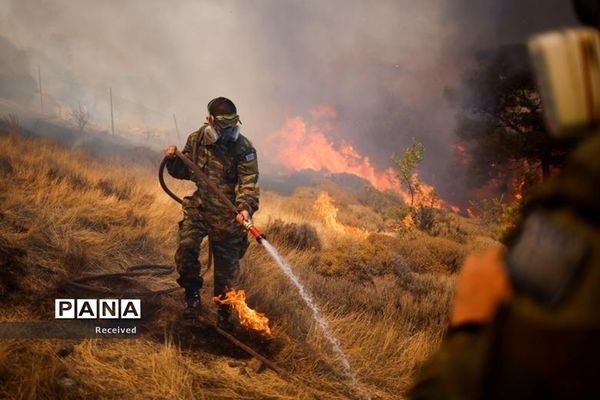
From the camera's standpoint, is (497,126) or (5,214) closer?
(5,214)

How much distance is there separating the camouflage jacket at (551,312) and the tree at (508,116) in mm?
13172

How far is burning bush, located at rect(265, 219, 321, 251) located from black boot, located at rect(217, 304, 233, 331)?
341cm

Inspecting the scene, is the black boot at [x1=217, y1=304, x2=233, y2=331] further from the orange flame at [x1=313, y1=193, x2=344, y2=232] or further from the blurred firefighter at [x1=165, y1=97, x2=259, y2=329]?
the orange flame at [x1=313, y1=193, x2=344, y2=232]

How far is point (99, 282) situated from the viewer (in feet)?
17.0

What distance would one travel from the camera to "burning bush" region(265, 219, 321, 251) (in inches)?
318

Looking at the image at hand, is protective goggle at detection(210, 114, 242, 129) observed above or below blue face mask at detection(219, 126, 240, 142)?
above

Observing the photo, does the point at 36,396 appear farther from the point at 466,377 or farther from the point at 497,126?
the point at 497,126

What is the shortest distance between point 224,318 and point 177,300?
0.94m

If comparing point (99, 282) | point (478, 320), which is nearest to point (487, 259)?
point (478, 320)

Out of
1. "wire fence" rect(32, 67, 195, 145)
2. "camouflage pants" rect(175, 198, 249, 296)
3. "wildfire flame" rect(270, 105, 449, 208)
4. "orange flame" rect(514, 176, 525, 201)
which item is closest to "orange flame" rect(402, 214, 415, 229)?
A: "orange flame" rect(514, 176, 525, 201)

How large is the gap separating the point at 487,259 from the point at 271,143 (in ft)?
144

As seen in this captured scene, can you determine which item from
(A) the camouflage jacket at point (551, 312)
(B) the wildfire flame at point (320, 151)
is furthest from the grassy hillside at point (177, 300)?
(B) the wildfire flame at point (320, 151)

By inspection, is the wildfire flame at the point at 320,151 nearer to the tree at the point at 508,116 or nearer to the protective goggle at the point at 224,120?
the tree at the point at 508,116

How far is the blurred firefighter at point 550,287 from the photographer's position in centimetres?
54
